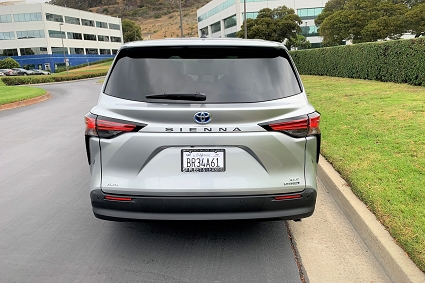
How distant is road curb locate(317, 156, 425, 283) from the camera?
294cm

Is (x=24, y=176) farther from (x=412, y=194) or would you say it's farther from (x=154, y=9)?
(x=154, y=9)

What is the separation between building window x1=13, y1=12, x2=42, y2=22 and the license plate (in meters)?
82.7

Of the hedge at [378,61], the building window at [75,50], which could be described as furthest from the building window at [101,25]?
the hedge at [378,61]

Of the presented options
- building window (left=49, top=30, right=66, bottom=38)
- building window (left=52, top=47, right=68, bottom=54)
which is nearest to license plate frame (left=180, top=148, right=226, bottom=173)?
building window (left=49, top=30, right=66, bottom=38)

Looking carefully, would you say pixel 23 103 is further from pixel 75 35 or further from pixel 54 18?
pixel 75 35

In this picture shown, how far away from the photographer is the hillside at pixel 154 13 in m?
132

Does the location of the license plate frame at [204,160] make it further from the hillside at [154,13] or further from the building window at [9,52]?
the hillside at [154,13]

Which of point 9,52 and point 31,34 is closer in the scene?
point 31,34

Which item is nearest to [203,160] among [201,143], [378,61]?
[201,143]

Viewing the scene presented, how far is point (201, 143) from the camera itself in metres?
3.01

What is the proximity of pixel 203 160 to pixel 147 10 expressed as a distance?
162879mm

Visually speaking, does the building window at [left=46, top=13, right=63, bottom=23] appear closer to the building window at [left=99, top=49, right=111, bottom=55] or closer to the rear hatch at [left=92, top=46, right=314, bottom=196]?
the building window at [left=99, top=49, right=111, bottom=55]

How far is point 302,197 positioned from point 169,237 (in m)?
1.42

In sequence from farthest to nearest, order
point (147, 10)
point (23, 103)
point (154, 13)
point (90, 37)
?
point (147, 10), point (154, 13), point (90, 37), point (23, 103)
